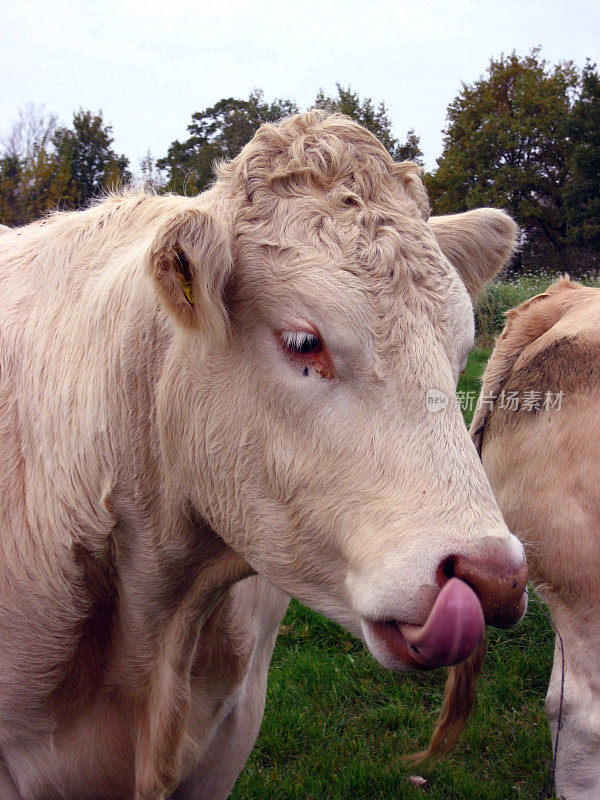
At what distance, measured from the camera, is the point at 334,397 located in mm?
1759

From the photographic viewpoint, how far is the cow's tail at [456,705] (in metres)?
3.29

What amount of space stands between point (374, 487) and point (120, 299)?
3.41 feet

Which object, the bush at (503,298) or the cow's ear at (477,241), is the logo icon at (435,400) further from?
the bush at (503,298)

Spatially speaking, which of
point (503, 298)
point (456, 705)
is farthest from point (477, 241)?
point (503, 298)

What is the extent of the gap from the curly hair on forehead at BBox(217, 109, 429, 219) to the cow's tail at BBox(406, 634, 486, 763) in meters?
2.22

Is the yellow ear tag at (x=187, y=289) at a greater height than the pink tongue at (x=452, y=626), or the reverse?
the yellow ear tag at (x=187, y=289)

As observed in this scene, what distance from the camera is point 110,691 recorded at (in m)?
2.38

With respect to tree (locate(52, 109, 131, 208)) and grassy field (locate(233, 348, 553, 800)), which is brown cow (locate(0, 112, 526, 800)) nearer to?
grassy field (locate(233, 348, 553, 800))

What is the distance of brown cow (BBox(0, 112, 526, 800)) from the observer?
1659 millimetres

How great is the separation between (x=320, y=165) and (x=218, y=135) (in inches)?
1216

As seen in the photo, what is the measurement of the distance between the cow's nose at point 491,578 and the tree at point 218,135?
26773mm

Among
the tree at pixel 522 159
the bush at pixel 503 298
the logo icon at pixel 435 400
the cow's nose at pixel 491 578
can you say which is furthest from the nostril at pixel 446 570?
the tree at pixel 522 159

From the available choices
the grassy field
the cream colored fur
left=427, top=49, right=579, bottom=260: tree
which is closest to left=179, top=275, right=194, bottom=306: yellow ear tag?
the cream colored fur

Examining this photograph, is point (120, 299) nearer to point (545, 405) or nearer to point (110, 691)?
point (110, 691)
